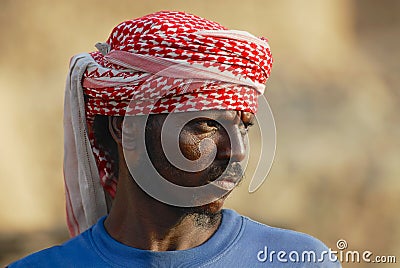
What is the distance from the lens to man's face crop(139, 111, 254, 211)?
9.21 feet

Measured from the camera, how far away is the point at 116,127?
3.05m

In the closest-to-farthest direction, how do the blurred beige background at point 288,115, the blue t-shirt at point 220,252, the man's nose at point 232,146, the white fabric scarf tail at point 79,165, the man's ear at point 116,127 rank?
the man's nose at point 232,146, the blue t-shirt at point 220,252, the man's ear at point 116,127, the white fabric scarf tail at point 79,165, the blurred beige background at point 288,115

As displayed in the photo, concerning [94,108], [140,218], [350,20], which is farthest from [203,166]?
[350,20]

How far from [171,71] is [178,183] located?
0.41 meters

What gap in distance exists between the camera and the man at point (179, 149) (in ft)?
9.30

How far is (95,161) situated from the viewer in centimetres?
321

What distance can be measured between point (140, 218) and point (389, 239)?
4.41 metres

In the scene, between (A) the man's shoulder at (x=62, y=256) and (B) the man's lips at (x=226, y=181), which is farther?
(A) the man's shoulder at (x=62, y=256)

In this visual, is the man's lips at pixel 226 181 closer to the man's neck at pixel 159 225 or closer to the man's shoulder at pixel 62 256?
the man's neck at pixel 159 225

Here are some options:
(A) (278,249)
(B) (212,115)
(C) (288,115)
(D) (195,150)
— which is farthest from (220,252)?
(C) (288,115)

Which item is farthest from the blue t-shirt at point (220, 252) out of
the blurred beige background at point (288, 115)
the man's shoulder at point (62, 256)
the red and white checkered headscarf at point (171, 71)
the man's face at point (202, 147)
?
the blurred beige background at point (288, 115)

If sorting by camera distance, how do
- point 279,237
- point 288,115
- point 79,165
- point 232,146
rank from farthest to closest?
point 288,115 < point 79,165 < point 279,237 < point 232,146

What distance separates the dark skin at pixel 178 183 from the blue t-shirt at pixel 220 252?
0.05 metres

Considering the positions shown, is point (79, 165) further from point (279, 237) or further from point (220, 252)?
point (279, 237)
